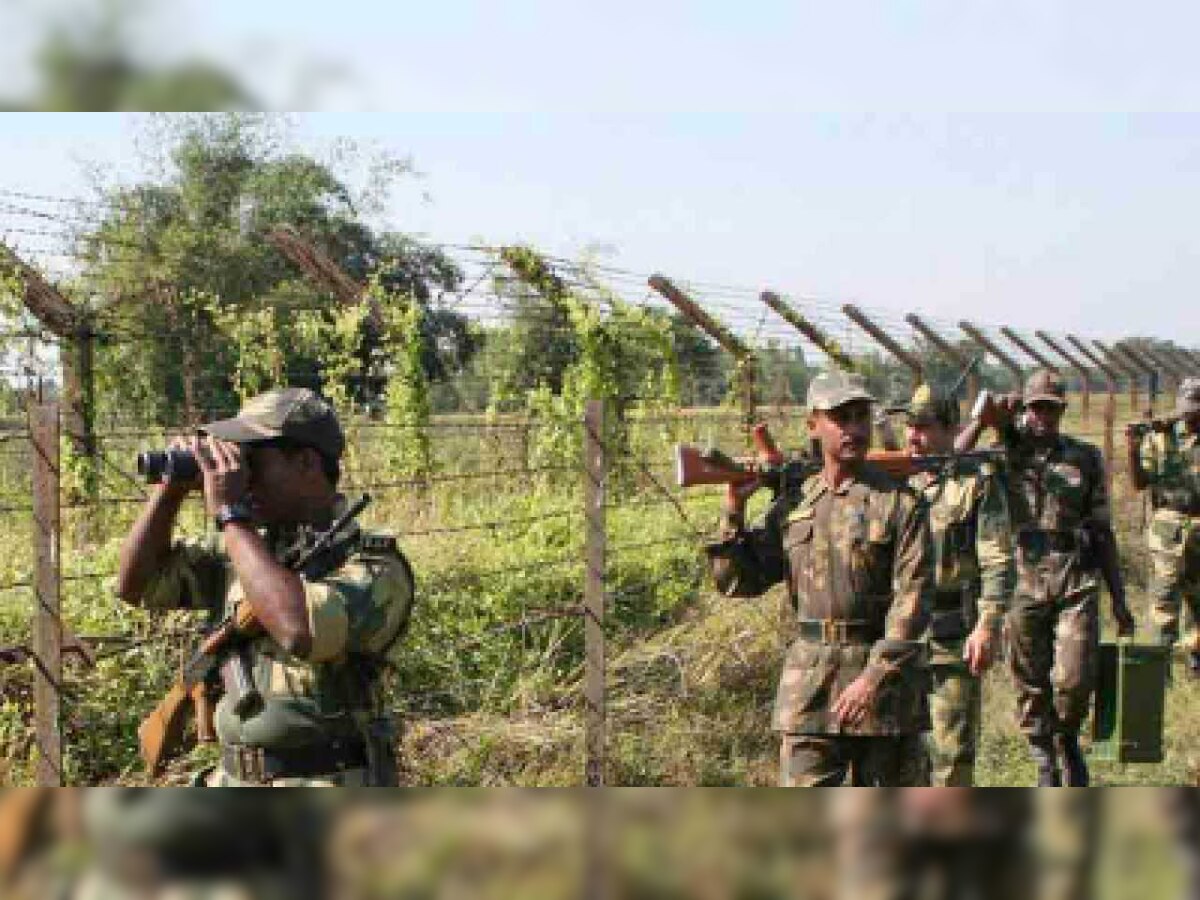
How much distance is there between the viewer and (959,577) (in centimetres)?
563

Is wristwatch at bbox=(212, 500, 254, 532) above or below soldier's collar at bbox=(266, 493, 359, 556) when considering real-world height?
above

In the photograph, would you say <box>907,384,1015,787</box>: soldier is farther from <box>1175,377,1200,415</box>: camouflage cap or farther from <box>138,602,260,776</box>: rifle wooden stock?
<box>138,602,260,776</box>: rifle wooden stock

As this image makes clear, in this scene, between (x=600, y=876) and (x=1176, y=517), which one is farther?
(x=1176, y=517)

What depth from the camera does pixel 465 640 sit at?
5.75 metres

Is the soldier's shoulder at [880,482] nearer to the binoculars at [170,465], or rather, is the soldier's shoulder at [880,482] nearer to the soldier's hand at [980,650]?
the soldier's hand at [980,650]

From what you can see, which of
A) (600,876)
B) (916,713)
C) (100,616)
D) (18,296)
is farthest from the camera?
(18,296)

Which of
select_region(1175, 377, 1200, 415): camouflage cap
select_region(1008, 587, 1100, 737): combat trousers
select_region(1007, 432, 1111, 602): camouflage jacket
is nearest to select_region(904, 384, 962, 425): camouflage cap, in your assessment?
select_region(1007, 432, 1111, 602): camouflage jacket

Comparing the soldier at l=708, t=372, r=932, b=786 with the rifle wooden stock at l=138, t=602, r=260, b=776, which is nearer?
the rifle wooden stock at l=138, t=602, r=260, b=776

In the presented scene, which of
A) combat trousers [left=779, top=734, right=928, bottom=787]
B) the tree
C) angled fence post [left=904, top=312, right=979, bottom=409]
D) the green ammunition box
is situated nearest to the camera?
combat trousers [left=779, top=734, right=928, bottom=787]

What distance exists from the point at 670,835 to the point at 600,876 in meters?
0.04

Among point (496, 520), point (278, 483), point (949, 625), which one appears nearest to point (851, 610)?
point (949, 625)

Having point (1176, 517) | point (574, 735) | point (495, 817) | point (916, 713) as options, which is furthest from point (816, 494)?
point (1176, 517)

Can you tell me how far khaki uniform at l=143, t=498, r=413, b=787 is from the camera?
100.0 inches

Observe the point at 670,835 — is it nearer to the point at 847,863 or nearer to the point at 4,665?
the point at 847,863
